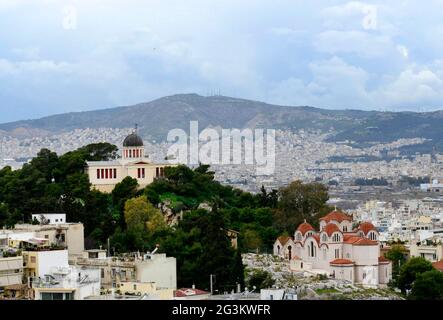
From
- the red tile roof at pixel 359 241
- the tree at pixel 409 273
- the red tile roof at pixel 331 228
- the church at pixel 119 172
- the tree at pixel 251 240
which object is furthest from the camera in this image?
the church at pixel 119 172

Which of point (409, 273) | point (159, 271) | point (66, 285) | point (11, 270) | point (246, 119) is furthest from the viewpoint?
point (246, 119)

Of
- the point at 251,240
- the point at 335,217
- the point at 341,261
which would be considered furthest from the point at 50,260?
the point at 335,217

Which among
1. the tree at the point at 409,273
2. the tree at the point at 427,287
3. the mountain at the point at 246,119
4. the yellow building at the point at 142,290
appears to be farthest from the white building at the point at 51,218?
the mountain at the point at 246,119

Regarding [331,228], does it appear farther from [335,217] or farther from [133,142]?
[133,142]

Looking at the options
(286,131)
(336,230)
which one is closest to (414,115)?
(286,131)

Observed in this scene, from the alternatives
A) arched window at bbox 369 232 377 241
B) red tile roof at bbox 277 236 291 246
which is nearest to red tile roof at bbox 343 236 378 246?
arched window at bbox 369 232 377 241

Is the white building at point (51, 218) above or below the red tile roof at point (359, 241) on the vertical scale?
above

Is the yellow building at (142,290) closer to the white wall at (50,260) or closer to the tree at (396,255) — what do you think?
the white wall at (50,260)

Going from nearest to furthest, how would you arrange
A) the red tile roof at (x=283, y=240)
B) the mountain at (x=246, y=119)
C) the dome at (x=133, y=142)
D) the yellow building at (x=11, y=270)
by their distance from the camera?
the yellow building at (x=11, y=270) → the red tile roof at (x=283, y=240) → the dome at (x=133, y=142) → the mountain at (x=246, y=119)
